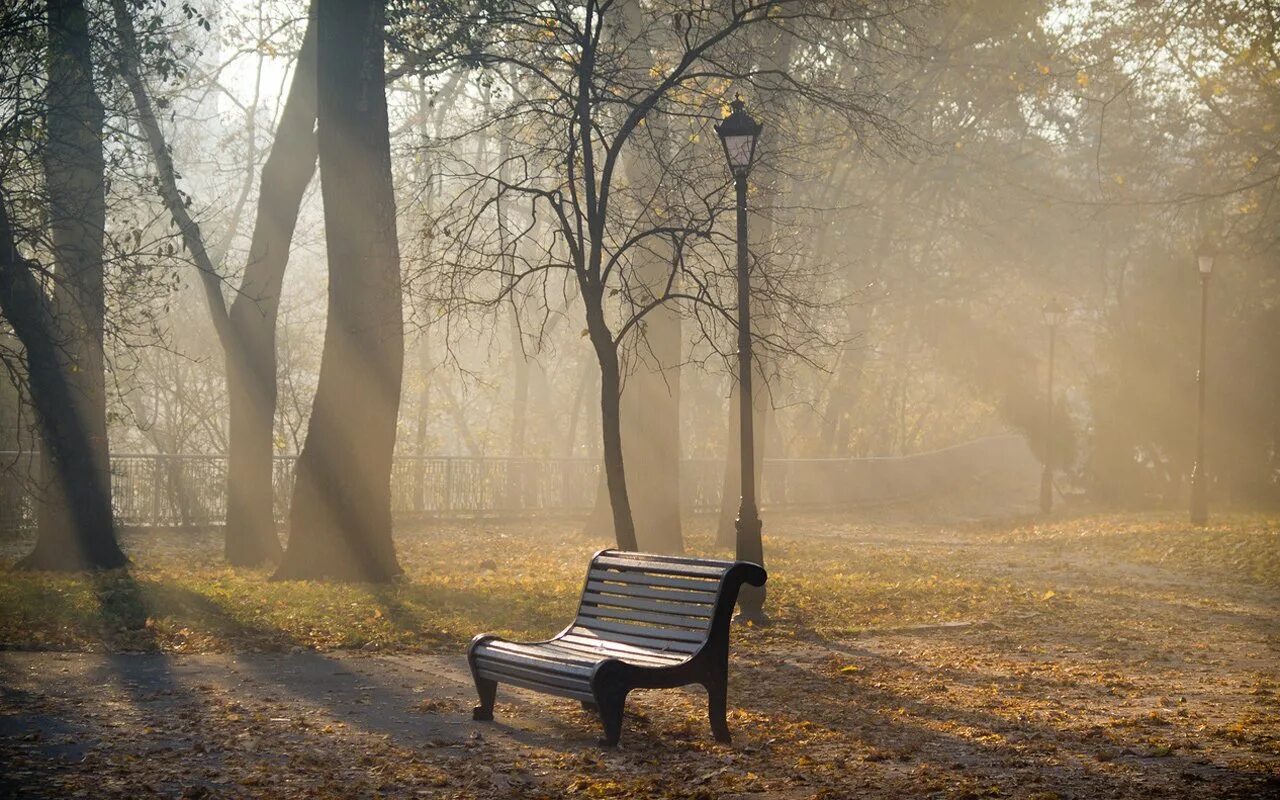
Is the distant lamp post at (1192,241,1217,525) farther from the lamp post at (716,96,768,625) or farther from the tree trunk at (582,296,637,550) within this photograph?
the tree trunk at (582,296,637,550)

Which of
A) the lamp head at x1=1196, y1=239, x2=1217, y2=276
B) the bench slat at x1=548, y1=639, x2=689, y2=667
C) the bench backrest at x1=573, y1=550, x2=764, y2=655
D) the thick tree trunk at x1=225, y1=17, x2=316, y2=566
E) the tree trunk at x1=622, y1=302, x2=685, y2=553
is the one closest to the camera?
the bench slat at x1=548, y1=639, x2=689, y2=667

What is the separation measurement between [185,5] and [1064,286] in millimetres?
31412

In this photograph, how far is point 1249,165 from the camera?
19.4 metres

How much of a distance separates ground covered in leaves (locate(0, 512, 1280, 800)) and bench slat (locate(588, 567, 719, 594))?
76cm

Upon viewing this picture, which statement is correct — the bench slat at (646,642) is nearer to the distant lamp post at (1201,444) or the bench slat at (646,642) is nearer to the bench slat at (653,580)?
the bench slat at (653,580)

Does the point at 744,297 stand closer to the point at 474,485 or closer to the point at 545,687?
the point at 545,687

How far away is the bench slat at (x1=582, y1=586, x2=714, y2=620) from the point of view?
7457 millimetres

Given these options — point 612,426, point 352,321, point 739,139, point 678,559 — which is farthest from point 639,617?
point 352,321

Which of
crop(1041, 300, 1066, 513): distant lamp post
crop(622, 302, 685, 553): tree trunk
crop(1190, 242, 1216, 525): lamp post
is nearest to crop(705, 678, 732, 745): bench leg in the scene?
crop(622, 302, 685, 553): tree trunk

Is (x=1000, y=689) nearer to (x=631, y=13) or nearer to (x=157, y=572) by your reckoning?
(x=157, y=572)

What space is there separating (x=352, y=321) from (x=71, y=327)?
4643mm

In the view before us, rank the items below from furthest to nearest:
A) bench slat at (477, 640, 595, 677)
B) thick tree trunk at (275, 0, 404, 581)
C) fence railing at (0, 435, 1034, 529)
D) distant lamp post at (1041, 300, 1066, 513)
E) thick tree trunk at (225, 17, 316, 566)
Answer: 1. distant lamp post at (1041, 300, 1066, 513)
2. fence railing at (0, 435, 1034, 529)
3. thick tree trunk at (225, 17, 316, 566)
4. thick tree trunk at (275, 0, 404, 581)
5. bench slat at (477, 640, 595, 677)

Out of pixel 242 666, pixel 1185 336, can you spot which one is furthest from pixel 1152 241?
pixel 242 666

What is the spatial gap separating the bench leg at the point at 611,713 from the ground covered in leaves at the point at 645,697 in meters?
0.12
